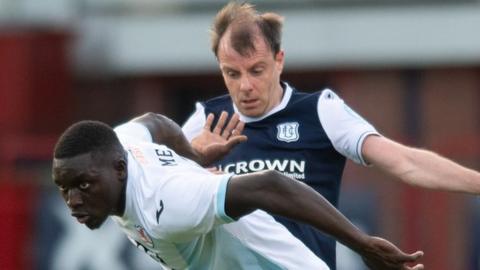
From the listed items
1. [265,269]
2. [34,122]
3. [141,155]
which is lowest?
[34,122]

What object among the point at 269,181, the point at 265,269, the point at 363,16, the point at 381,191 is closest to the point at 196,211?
the point at 269,181

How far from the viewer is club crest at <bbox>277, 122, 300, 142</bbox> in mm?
7582

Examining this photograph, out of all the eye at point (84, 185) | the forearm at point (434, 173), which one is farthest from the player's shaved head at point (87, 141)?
the forearm at point (434, 173)

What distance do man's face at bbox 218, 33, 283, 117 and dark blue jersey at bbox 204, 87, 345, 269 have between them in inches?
3.9

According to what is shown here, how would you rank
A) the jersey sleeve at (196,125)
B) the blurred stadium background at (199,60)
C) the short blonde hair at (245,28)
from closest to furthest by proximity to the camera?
the short blonde hair at (245,28) < the jersey sleeve at (196,125) < the blurred stadium background at (199,60)

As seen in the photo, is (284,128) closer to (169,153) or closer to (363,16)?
(169,153)

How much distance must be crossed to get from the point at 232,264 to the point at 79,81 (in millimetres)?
10759

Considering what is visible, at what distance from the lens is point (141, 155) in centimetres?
677

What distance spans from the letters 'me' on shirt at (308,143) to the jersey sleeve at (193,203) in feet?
3.43

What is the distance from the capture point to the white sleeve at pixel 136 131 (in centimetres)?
726

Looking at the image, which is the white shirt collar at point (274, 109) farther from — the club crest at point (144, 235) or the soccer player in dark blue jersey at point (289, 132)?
the club crest at point (144, 235)

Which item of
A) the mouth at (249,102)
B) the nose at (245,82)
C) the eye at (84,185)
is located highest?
the nose at (245,82)

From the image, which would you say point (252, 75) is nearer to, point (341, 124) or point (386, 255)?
point (341, 124)

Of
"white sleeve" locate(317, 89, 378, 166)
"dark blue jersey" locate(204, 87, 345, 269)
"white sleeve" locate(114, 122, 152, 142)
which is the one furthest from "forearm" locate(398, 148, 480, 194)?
"white sleeve" locate(114, 122, 152, 142)
